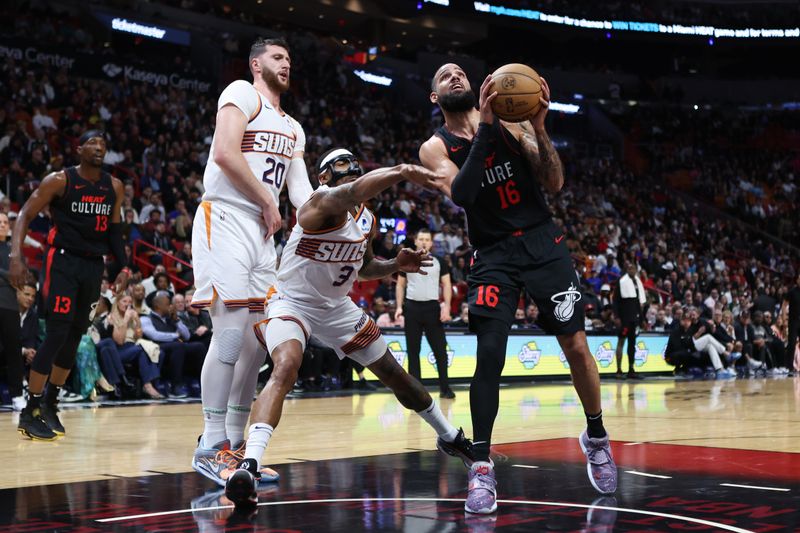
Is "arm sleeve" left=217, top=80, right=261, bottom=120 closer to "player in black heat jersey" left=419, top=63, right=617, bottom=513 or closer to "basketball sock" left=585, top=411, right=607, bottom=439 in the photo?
"player in black heat jersey" left=419, top=63, right=617, bottom=513

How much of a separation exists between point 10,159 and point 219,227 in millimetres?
12412

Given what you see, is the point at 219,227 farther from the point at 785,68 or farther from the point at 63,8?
the point at 785,68

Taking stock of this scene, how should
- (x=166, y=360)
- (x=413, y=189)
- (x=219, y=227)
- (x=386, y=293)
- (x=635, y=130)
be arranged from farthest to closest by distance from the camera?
(x=635, y=130), (x=413, y=189), (x=386, y=293), (x=166, y=360), (x=219, y=227)

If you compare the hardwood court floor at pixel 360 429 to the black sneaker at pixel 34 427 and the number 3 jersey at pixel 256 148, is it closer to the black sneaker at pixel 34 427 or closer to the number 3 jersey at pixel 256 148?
the black sneaker at pixel 34 427

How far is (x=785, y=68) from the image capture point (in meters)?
45.2

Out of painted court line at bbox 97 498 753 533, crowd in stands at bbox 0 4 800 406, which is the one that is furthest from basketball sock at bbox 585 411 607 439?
crowd in stands at bbox 0 4 800 406

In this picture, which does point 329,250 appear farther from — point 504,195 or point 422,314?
point 422,314

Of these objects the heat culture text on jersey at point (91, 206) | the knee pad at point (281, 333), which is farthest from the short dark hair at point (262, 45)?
the heat culture text on jersey at point (91, 206)

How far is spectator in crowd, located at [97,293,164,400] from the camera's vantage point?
11.2 meters

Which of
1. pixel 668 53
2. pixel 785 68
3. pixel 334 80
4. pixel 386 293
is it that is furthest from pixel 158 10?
pixel 785 68

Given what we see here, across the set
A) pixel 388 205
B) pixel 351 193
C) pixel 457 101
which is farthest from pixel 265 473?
pixel 388 205

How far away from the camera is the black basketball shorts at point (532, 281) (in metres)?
4.88

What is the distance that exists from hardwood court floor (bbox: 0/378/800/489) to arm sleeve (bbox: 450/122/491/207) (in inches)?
97.3

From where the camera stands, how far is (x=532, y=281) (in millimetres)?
4902
